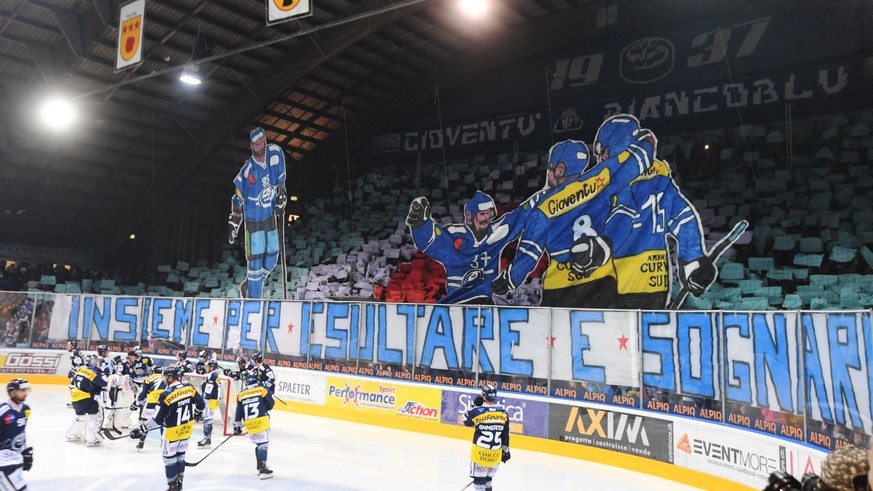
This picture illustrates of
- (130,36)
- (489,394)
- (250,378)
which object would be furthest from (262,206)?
(489,394)

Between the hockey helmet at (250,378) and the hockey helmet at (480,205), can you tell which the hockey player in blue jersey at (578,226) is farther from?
the hockey helmet at (250,378)

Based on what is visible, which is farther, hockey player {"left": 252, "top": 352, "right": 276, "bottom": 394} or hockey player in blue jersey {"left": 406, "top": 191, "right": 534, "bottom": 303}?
hockey player in blue jersey {"left": 406, "top": 191, "right": 534, "bottom": 303}

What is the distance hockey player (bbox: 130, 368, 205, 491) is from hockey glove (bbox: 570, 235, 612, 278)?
446 inches

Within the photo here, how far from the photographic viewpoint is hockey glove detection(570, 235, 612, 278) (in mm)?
18141

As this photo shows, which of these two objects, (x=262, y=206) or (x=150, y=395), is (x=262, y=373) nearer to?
(x=150, y=395)

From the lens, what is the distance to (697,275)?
1650 centimetres

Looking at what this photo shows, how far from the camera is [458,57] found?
30.6 metres

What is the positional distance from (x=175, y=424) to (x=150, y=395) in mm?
2117

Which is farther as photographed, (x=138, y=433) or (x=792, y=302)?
(x=792, y=302)

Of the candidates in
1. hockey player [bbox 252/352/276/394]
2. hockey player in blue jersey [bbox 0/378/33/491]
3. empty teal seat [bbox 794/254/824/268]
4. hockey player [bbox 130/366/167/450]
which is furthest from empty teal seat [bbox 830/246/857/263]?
hockey player in blue jersey [bbox 0/378/33/491]

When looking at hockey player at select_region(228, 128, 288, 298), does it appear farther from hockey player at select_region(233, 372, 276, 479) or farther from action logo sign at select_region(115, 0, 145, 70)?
hockey player at select_region(233, 372, 276, 479)

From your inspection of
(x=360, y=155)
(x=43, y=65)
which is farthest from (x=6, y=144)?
(x=360, y=155)

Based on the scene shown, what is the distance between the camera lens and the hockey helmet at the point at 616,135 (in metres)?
18.0

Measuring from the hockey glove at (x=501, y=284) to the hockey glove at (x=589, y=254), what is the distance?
2173mm
